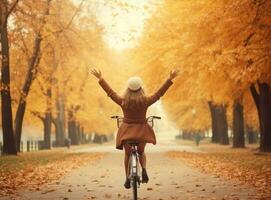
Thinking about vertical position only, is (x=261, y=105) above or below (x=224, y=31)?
below

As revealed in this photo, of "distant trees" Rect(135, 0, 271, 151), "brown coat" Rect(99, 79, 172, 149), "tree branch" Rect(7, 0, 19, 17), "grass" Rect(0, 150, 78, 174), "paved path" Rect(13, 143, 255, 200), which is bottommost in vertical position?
"paved path" Rect(13, 143, 255, 200)

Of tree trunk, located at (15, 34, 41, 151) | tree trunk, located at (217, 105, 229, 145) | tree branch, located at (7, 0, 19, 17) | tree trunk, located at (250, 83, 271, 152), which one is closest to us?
tree branch, located at (7, 0, 19, 17)

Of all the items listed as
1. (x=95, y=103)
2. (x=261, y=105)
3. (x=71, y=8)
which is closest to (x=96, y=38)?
(x=71, y=8)

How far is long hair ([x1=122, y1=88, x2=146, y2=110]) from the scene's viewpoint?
9867 mm

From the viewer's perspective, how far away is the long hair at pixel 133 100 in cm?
987

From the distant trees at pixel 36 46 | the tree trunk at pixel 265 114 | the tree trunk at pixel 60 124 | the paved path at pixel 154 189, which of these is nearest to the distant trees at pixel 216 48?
the tree trunk at pixel 265 114

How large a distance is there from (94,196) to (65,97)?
126ft

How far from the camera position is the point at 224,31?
20.4 metres

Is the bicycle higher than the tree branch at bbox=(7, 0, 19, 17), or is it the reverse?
the tree branch at bbox=(7, 0, 19, 17)

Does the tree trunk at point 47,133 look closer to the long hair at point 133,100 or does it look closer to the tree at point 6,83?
the tree at point 6,83

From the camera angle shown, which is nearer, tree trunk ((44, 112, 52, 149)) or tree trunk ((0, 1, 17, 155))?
tree trunk ((0, 1, 17, 155))

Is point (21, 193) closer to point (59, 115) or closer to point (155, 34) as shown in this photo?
point (155, 34)

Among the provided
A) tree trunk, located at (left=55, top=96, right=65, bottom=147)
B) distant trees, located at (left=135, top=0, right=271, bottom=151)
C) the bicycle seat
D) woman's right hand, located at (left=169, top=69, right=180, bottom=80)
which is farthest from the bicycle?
tree trunk, located at (left=55, top=96, right=65, bottom=147)

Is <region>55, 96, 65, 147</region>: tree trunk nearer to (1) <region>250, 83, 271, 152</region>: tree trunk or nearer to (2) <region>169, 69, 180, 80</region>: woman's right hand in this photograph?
(1) <region>250, 83, 271, 152</region>: tree trunk
